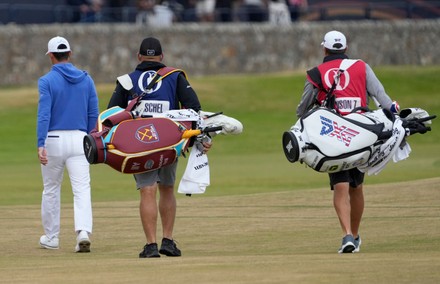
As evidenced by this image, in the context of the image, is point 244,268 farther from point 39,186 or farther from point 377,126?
point 39,186

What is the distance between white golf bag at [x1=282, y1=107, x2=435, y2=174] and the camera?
11773mm

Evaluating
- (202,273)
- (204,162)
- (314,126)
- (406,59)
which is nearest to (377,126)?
(314,126)

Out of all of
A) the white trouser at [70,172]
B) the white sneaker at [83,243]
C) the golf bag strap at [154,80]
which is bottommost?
the white sneaker at [83,243]

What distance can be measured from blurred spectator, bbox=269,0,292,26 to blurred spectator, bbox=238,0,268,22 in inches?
7.4

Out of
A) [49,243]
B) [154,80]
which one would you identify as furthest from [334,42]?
[49,243]

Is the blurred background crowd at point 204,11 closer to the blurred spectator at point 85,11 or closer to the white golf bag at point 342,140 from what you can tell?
the blurred spectator at point 85,11

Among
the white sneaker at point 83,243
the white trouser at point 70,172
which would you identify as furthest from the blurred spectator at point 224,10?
the white sneaker at point 83,243

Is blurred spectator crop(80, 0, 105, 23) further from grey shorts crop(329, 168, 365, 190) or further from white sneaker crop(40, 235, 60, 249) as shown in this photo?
grey shorts crop(329, 168, 365, 190)

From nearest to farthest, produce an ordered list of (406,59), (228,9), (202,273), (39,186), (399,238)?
(202,273) → (399,238) → (39,186) → (228,9) → (406,59)

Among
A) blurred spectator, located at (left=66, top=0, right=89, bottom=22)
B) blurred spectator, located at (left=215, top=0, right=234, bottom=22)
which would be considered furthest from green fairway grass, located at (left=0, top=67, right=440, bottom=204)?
blurred spectator, located at (left=66, top=0, right=89, bottom=22)

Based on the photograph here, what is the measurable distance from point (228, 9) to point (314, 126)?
24.5 metres

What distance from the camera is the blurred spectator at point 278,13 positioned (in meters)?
36.0

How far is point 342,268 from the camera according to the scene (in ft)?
33.7

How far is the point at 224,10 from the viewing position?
1415 inches
